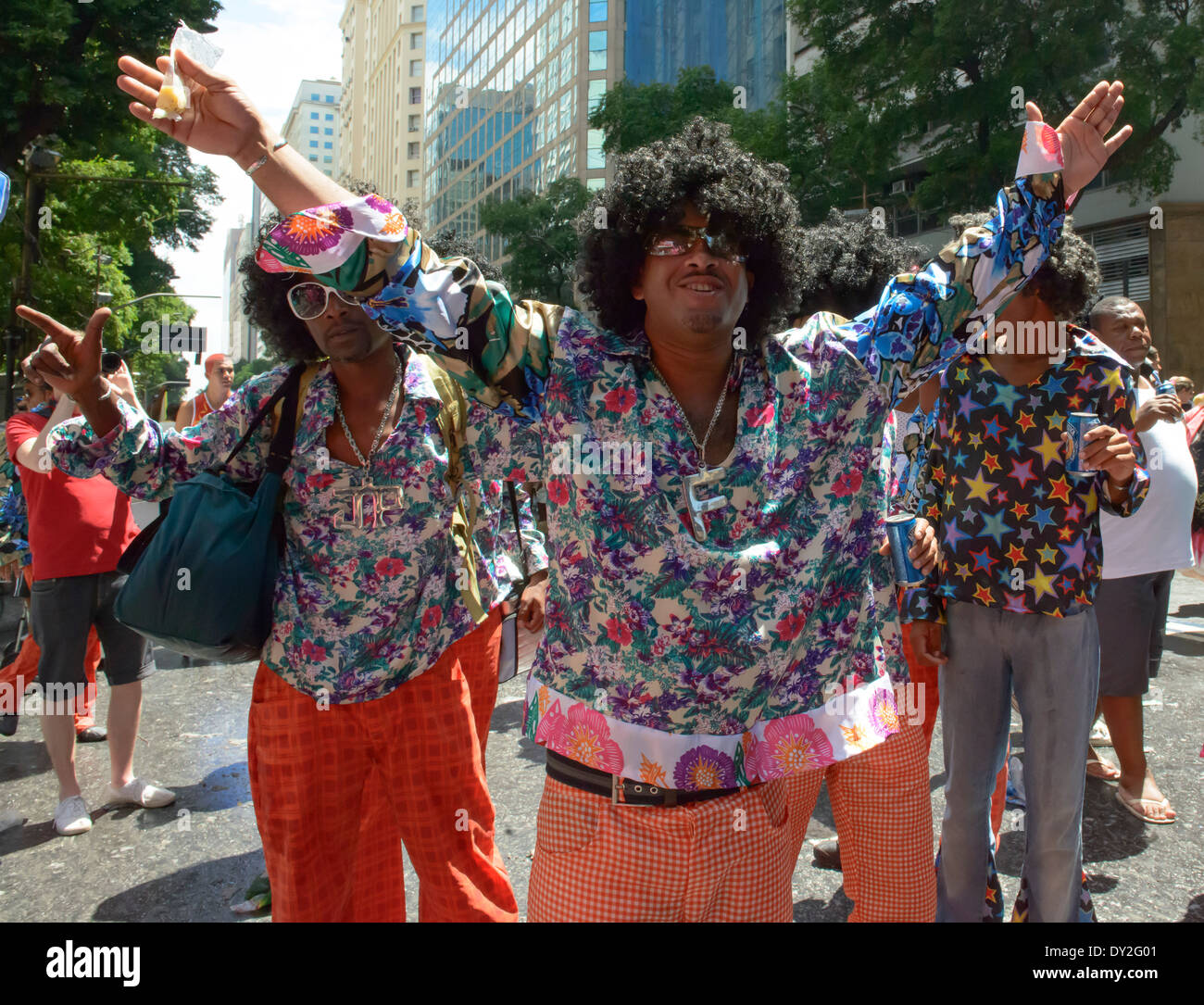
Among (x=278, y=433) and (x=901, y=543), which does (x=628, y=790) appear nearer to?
(x=901, y=543)

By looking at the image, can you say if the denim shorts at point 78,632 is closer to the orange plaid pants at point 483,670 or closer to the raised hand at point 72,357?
the orange plaid pants at point 483,670

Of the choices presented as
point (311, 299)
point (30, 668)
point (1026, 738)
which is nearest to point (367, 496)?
point (311, 299)

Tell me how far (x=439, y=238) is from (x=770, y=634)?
8.79 feet

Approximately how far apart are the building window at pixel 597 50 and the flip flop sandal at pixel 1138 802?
68.1m

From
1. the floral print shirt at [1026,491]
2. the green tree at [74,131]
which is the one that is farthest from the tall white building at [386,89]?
the floral print shirt at [1026,491]

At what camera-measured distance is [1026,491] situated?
285 centimetres

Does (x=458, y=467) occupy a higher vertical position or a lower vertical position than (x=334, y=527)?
higher

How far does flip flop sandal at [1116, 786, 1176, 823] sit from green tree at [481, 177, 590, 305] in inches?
1372

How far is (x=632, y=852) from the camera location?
1900 millimetres

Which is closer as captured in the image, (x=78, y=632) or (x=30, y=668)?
(x=78, y=632)

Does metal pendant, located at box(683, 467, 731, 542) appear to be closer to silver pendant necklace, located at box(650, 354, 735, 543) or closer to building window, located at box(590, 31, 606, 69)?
silver pendant necklace, located at box(650, 354, 735, 543)

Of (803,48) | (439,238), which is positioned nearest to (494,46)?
(803,48)

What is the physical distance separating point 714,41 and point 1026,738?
5336 cm

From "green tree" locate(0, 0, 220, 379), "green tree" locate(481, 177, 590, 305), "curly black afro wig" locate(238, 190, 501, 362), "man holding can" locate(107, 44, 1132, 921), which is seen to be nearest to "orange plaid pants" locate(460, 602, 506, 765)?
"curly black afro wig" locate(238, 190, 501, 362)
